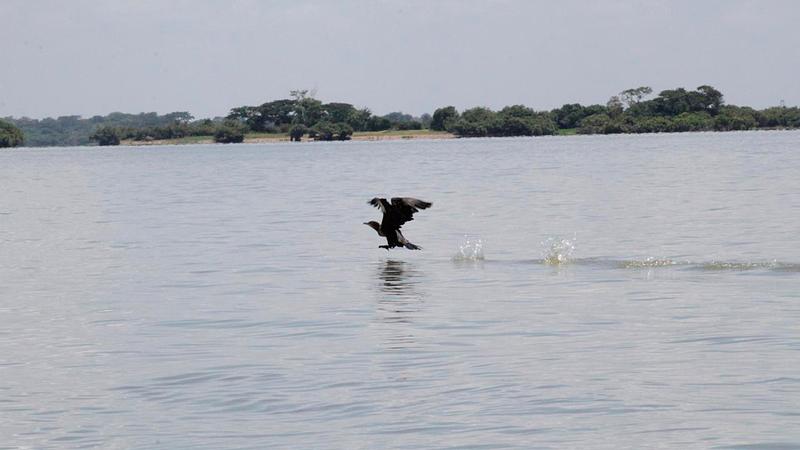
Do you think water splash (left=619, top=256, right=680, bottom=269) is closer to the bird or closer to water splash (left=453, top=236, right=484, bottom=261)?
water splash (left=453, top=236, right=484, bottom=261)

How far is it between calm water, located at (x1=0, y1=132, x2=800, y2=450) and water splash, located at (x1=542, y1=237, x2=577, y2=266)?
13 cm

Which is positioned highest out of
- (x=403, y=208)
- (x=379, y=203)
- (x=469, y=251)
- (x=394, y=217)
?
(x=379, y=203)

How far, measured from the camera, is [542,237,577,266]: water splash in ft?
85.6

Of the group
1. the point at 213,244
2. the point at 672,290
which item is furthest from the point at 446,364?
the point at 213,244

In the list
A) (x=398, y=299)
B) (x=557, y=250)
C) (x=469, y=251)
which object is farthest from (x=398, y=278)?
(x=469, y=251)

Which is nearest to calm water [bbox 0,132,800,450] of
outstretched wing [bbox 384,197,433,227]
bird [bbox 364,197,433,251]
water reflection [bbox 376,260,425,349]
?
water reflection [bbox 376,260,425,349]

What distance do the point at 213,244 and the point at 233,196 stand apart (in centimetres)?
2320

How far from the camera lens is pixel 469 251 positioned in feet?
93.5

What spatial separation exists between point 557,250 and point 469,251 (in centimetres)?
181

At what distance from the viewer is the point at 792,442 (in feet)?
38.6

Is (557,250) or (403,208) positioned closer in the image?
(403,208)

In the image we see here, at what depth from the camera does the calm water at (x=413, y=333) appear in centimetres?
1286

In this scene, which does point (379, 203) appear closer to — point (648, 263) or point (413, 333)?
point (648, 263)

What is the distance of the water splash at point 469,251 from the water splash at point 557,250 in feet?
3.79
